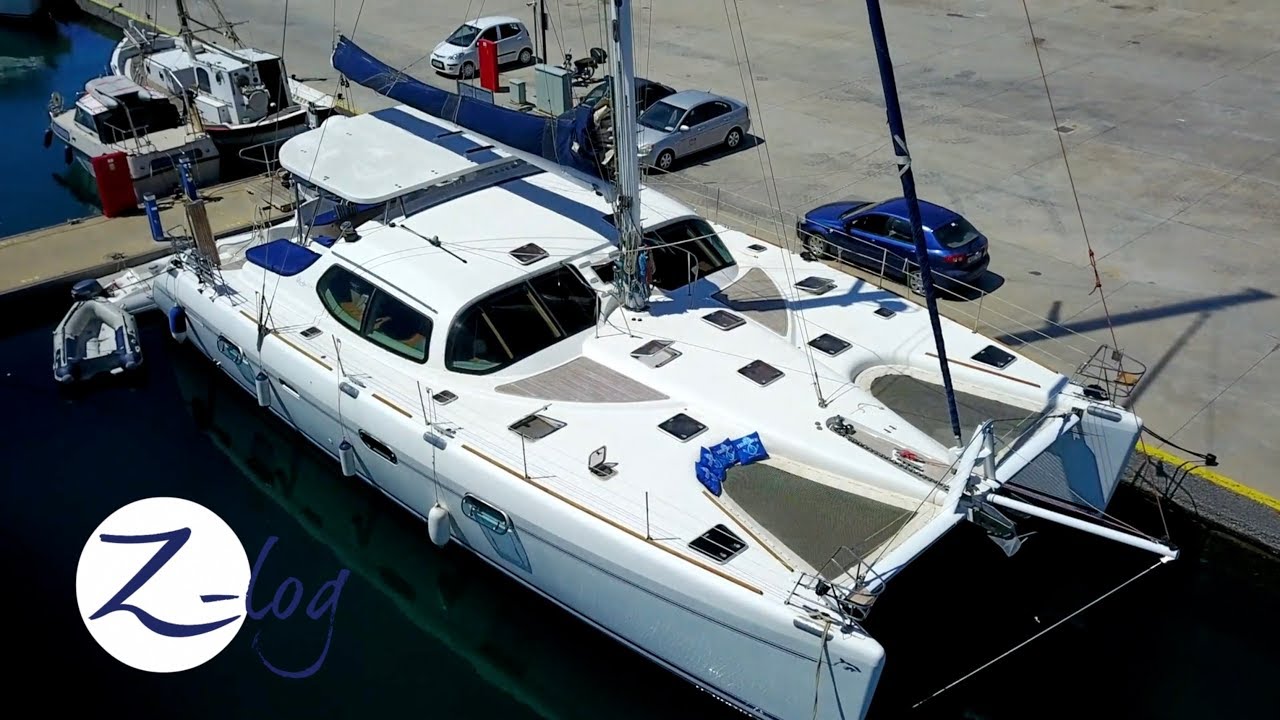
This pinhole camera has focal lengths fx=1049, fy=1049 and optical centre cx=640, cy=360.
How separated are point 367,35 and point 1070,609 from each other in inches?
830

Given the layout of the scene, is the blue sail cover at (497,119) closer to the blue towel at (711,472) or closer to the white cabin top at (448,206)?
the white cabin top at (448,206)

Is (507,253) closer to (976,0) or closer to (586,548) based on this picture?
(586,548)

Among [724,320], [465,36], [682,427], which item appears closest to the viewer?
[682,427]

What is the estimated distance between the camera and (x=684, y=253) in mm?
11320

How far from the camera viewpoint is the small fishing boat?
42.3 feet

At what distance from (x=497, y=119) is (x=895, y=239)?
17.8 feet

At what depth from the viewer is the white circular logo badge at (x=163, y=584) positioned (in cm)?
960

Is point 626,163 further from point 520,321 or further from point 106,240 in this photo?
point 106,240

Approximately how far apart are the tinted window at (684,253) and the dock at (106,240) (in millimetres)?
5799

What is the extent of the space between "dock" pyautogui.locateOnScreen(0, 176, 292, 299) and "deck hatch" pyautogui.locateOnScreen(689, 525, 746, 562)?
8.42 metres

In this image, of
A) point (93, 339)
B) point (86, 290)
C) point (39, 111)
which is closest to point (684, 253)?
point (93, 339)

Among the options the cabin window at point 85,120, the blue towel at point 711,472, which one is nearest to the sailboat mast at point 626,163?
the blue towel at point 711,472

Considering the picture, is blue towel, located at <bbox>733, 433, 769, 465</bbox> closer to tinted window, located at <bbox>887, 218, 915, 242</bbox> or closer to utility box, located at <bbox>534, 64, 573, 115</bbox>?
tinted window, located at <bbox>887, 218, 915, 242</bbox>

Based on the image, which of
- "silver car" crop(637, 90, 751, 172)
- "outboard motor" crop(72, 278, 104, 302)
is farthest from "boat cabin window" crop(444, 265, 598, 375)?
"silver car" crop(637, 90, 751, 172)
